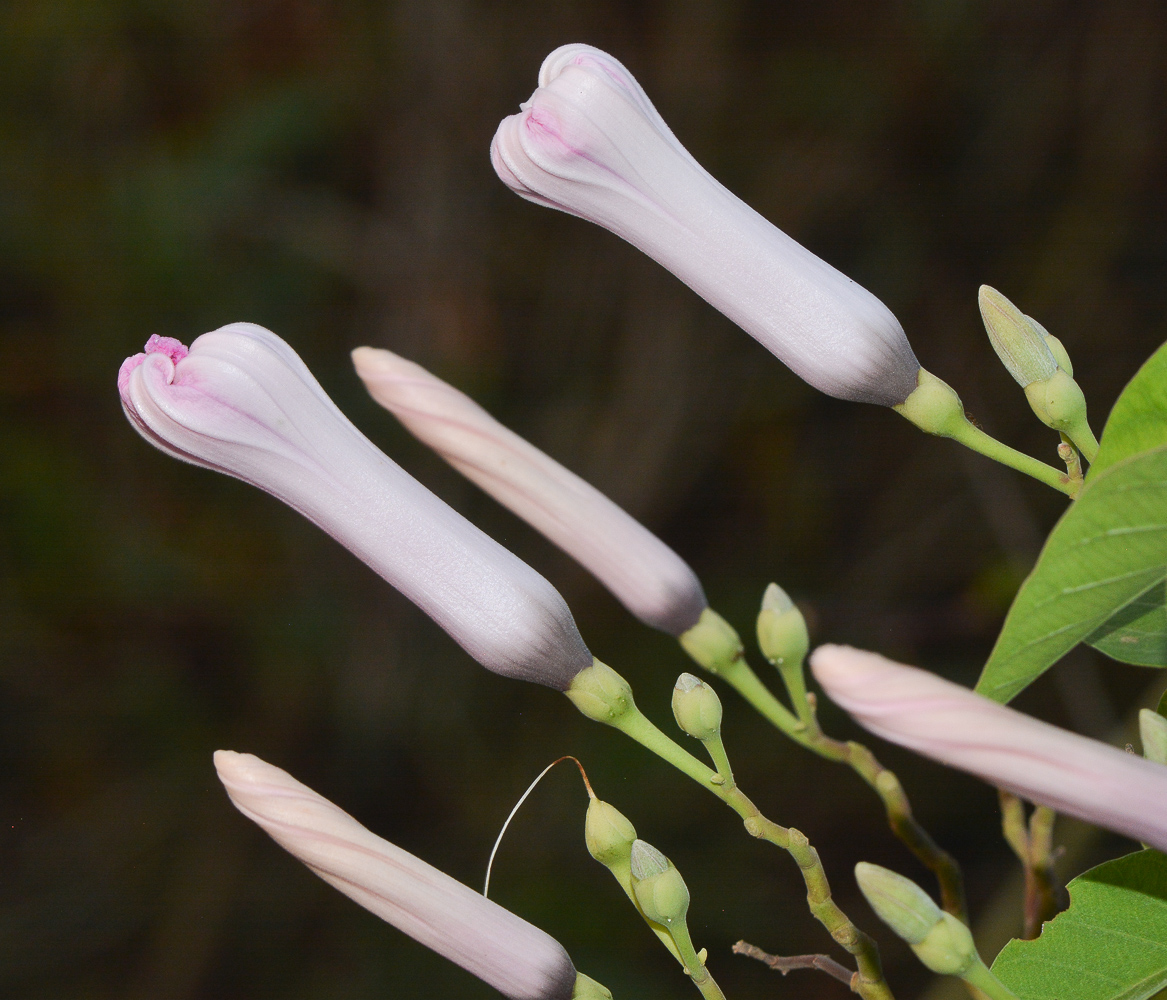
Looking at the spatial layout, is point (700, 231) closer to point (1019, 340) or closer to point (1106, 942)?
point (1019, 340)

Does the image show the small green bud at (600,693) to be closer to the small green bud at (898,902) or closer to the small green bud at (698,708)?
the small green bud at (698,708)

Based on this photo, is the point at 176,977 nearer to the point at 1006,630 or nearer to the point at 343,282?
the point at 343,282

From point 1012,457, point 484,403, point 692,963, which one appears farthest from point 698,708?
point 484,403

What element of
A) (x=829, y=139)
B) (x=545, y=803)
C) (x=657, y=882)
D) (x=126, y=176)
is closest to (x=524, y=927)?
(x=657, y=882)

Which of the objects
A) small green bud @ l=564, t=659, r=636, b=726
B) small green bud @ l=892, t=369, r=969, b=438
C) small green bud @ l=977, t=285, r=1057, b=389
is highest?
small green bud @ l=977, t=285, r=1057, b=389

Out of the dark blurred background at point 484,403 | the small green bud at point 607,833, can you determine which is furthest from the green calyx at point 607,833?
the dark blurred background at point 484,403

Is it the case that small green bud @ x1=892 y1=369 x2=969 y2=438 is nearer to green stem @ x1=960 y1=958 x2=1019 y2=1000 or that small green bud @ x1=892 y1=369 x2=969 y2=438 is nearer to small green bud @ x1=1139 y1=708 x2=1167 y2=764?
small green bud @ x1=1139 y1=708 x2=1167 y2=764

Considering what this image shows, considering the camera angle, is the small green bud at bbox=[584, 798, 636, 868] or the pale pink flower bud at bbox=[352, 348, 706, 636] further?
the pale pink flower bud at bbox=[352, 348, 706, 636]

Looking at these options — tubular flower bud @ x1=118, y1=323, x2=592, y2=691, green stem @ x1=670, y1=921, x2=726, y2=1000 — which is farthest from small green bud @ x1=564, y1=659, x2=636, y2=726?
green stem @ x1=670, y1=921, x2=726, y2=1000
